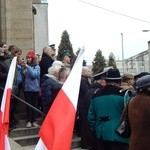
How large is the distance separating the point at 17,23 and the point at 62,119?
1158 centimetres

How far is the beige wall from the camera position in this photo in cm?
1451

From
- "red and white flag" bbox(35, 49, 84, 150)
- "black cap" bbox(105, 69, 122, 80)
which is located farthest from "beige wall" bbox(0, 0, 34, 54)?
"red and white flag" bbox(35, 49, 84, 150)

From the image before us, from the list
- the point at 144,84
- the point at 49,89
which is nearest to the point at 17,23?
the point at 49,89

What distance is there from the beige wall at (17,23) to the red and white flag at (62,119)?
11.2m

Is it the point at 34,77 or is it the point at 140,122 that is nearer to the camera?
the point at 140,122

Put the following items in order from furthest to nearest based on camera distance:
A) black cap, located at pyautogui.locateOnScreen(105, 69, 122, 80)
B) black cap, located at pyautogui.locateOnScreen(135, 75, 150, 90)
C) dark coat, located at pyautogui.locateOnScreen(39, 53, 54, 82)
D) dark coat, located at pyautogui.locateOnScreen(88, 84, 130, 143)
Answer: dark coat, located at pyautogui.locateOnScreen(39, 53, 54, 82)
black cap, located at pyautogui.locateOnScreen(105, 69, 122, 80)
dark coat, located at pyautogui.locateOnScreen(88, 84, 130, 143)
black cap, located at pyautogui.locateOnScreen(135, 75, 150, 90)

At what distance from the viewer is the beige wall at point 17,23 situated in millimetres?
14508

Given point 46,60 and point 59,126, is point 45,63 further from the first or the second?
point 59,126

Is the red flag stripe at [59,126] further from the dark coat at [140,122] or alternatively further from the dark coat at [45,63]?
the dark coat at [45,63]

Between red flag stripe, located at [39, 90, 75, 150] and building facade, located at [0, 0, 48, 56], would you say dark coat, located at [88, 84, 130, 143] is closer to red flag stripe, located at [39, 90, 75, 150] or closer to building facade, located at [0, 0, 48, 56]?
red flag stripe, located at [39, 90, 75, 150]

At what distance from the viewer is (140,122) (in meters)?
4.85

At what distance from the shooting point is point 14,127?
9.82 meters

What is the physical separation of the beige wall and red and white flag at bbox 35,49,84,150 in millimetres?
11229

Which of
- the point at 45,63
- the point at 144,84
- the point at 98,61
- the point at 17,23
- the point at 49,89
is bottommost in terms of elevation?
the point at 49,89
